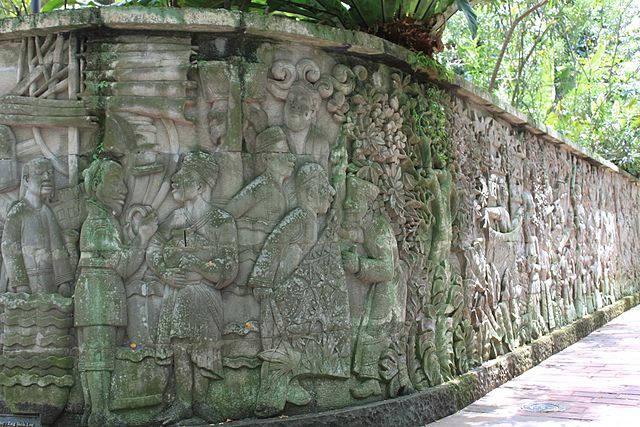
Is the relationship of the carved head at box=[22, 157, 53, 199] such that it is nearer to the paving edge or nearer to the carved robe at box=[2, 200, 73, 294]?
the carved robe at box=[2, 200, 73, 294]

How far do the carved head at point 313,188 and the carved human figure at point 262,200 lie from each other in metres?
0.11

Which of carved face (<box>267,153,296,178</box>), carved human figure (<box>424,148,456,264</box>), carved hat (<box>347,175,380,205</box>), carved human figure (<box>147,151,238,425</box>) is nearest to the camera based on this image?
carved human figure (<box>147,151,238,425</box>)

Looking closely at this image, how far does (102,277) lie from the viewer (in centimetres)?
507

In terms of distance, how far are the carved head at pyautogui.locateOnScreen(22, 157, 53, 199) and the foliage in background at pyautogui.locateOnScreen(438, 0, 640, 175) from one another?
1169 cm

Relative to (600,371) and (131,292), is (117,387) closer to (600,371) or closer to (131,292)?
(131,292)

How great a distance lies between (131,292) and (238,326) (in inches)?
31.3

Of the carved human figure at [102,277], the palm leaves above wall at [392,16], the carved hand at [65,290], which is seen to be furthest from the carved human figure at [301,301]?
the palm leaves above wall at [392,16]

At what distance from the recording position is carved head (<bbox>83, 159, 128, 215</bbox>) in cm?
513

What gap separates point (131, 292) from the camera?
16.9 feet

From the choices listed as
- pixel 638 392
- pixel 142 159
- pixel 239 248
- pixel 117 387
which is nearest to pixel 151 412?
pixel 117 387

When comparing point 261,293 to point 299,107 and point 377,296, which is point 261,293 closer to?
point 377,296

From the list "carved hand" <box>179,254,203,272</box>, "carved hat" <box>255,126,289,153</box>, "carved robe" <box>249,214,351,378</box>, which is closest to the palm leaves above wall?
"carved hat" <box>255,126,289,153</box>

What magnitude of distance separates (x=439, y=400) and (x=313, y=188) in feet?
7.37

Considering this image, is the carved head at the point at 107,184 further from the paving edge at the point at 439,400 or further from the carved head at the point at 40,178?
the paving edge at the point at 439,400
